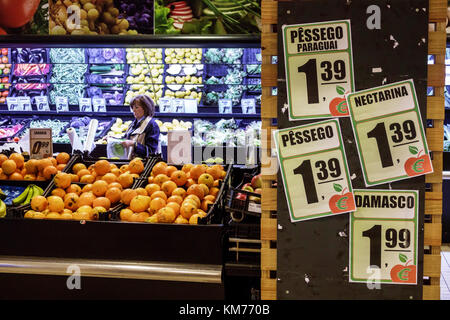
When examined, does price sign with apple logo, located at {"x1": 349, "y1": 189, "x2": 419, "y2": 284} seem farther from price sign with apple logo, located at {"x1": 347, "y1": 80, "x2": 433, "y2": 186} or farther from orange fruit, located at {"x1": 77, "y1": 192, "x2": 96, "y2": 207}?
orange fruit, located at {"x1": 77, "y1": 192, "x2": 96, "y2": 207}

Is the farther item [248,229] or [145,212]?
[145,212]

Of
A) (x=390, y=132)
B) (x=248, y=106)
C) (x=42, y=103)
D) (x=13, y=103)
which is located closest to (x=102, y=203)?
(x=390, y=132)

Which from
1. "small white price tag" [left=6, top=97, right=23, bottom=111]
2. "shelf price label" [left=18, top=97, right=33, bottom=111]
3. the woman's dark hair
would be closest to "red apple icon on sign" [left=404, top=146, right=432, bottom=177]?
the woman's dark hair

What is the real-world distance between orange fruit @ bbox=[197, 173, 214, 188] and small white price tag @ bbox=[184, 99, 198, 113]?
3125 millimetres

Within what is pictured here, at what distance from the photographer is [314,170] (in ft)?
6.54

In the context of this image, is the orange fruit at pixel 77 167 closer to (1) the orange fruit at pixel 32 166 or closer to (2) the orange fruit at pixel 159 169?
(1) the orange fruit at pixel 32 166

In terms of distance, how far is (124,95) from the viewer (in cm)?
620

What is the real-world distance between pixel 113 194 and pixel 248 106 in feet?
11.2

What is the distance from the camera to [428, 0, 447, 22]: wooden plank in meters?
1.91

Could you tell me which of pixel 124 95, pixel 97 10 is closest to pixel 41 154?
pixel 97 10

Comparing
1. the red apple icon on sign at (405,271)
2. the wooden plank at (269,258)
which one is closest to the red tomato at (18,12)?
the wooden plank at (269,258)

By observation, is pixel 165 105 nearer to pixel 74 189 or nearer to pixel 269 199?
pixel 74 189

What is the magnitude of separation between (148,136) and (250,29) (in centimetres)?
201

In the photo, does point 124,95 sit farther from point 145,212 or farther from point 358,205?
point 358,205
